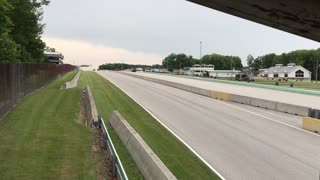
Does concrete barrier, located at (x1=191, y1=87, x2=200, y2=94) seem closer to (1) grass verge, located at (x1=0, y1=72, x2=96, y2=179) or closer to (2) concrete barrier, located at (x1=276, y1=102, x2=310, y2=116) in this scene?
(2) concrete barrier, located at (x1=276, y1=102, x2=310, y2=116)

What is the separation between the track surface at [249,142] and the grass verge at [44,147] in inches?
141

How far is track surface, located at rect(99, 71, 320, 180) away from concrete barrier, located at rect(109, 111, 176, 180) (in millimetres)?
1920

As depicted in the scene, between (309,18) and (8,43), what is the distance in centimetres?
3702

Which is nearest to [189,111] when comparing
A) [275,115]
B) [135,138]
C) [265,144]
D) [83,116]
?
[275,115]

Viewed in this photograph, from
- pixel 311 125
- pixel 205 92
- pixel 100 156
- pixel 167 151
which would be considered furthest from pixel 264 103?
pixel 100 156

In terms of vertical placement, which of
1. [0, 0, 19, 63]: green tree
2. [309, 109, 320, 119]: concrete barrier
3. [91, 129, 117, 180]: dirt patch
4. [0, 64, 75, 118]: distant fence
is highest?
[0, 0, 19, 63]: green tree

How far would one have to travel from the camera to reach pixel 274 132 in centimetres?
1930

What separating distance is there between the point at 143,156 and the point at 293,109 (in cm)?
1765

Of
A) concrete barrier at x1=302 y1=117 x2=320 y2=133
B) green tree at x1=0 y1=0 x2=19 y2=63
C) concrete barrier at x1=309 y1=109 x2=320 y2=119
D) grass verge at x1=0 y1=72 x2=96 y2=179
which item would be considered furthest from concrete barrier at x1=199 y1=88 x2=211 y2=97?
grass verge at x1=0 y1=72 x2=96 y2=179

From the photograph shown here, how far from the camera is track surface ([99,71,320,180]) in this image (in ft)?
40.1

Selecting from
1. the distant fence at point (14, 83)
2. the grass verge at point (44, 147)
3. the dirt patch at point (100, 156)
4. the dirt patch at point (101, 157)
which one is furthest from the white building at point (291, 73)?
the dirt patch at point (101, 157)

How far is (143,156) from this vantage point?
12.0 metres

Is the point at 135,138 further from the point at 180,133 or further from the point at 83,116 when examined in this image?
the point at 83,116

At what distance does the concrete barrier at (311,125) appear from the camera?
65.6 feet
